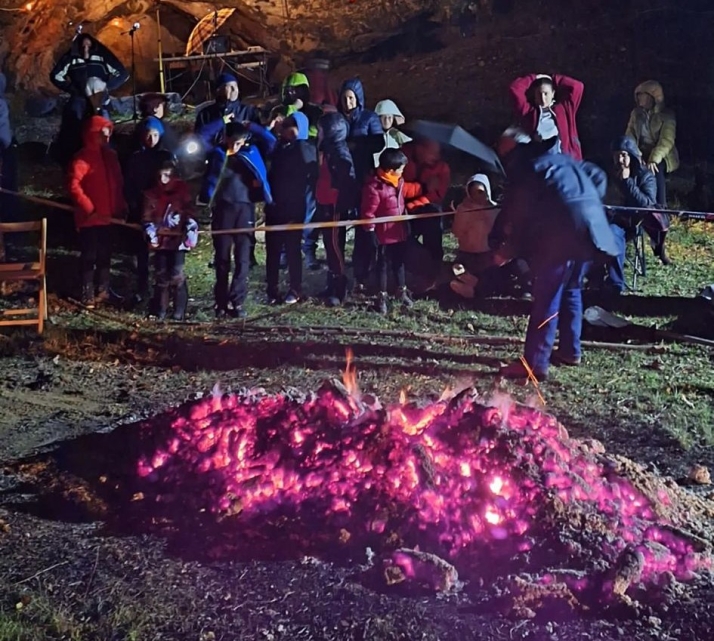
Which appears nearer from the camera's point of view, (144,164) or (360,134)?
(144,164)

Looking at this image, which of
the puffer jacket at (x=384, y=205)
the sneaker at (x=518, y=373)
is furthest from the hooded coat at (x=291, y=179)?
the sneaker at (x=518, y=373)

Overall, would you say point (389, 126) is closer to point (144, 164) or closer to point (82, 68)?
point (144, 164)

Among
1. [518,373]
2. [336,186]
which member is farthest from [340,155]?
[518,373]

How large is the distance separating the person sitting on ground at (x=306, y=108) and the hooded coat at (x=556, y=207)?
412cm

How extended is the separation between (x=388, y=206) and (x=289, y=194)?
1.09m

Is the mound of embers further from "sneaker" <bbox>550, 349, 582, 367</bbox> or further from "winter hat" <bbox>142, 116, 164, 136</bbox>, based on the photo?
"winter hat" <bbox>142, 116, 164, 136</bbox>

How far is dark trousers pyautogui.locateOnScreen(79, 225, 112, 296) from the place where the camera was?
9.68 metres

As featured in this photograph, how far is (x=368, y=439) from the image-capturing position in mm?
5027

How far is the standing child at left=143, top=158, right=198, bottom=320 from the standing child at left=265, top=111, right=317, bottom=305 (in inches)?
39.1

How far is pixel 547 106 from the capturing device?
8477 millimetres

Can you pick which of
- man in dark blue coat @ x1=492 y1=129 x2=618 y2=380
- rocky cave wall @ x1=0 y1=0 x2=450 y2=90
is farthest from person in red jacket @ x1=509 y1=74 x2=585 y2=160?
rocky cave wall @ x1=0 y1=0 x2=450 y2=90

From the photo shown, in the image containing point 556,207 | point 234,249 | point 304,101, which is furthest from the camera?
point 304,101

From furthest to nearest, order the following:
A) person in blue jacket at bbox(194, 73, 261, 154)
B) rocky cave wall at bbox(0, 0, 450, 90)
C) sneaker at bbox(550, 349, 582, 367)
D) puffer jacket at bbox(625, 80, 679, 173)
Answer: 1. rocky cave wall at bbox(0, 0, 450, 90)
2. puffer jacket at bbox(625, 80, 679, 173)
3. person in blue jacket at bbox(194, 73, 261, 154)
4. sneaker at bbox(550, 349, 582, 367)

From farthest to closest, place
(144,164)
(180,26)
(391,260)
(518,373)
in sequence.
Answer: (180,26) < (391,260) < (144,164) < (518,373)
